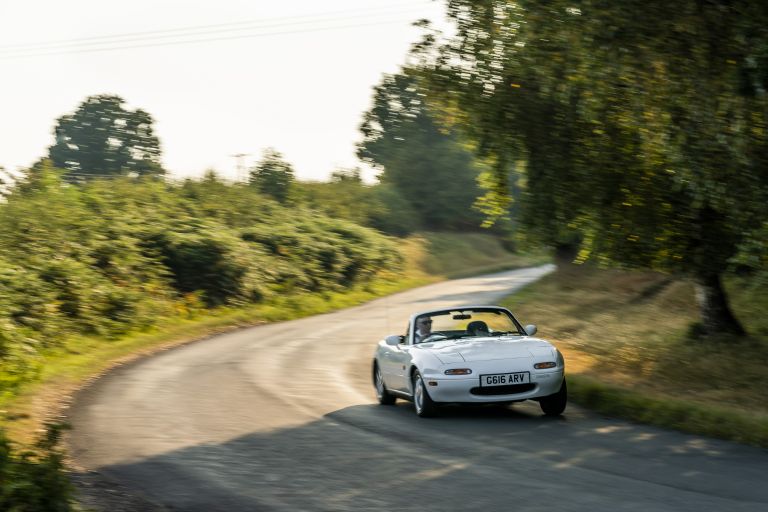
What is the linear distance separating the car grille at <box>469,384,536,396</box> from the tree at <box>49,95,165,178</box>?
92.6 m

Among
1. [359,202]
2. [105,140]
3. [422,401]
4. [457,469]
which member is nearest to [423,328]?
[422,401]

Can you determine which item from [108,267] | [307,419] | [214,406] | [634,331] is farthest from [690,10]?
[108,267]

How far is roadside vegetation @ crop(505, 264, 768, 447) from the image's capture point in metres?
12.5

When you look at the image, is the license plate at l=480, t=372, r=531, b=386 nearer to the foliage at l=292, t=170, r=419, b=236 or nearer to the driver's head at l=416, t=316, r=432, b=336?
the driver's head at l=416, t=316, r=432, b=336

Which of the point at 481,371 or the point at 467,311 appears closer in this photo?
the point at 481,371

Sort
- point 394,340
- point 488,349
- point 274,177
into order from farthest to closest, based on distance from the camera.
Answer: point 274,177 < point 394,340 < point 488,349

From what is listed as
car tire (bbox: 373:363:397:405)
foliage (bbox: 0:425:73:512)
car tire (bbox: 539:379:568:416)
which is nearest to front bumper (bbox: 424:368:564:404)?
car tire (bbox: 539:379:568:416)

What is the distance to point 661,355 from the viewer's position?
1908cm

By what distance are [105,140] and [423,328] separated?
93.1 meters

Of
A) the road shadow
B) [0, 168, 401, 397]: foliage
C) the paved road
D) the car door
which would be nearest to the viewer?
the road shadow

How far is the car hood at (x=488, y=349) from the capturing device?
13.3 metres

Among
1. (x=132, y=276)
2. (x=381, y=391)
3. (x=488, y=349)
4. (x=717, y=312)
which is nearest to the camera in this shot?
(x=488, y=349)

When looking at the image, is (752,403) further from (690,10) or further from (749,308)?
(749,308)

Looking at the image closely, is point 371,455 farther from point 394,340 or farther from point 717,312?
point 717,312
